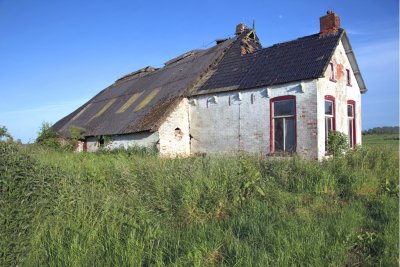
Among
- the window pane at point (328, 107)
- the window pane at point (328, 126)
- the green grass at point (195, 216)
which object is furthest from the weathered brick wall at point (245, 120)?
the green grass at point (195, 216)

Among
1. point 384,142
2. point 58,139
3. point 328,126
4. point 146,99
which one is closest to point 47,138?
point 58,139

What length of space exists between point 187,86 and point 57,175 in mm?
12043

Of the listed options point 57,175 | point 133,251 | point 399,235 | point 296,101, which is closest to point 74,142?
point 296,101

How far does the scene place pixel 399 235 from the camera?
5.12 meters

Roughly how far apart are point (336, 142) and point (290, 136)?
174cm

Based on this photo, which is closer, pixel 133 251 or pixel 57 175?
pixel 133 251

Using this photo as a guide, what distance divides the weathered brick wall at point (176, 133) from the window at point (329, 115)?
652 centimetres

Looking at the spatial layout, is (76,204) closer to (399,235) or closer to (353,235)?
(353,235)

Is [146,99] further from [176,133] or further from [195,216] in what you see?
[195,216]

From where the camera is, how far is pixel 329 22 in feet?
49.2

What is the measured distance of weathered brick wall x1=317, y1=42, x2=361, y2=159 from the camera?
13.2 m

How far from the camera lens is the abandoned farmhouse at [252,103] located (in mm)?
13477

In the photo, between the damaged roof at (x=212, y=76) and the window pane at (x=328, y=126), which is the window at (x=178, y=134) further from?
the window pane at (x=328, y=126)

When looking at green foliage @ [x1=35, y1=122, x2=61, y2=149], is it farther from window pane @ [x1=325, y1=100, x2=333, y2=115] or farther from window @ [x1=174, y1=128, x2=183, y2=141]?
window pane @ [x1=325, y1=100, x2=333, y2=115]
